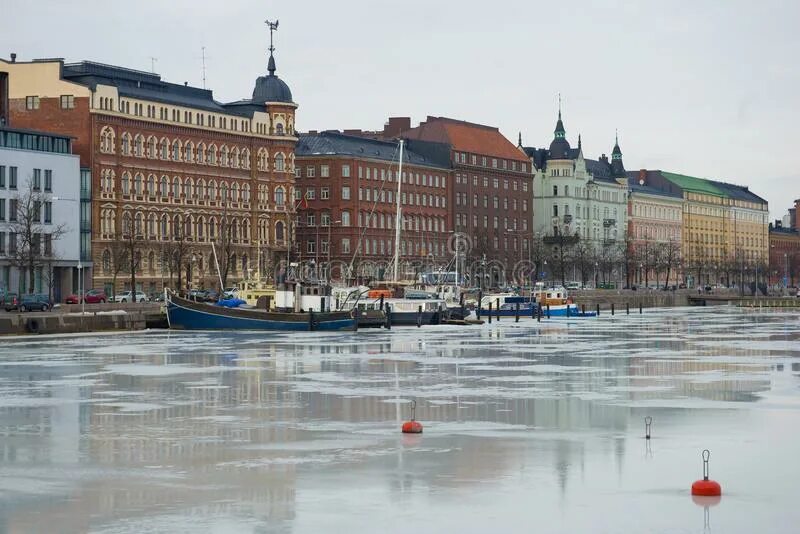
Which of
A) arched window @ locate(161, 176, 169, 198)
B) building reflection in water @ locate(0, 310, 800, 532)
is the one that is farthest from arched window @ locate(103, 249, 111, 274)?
building reflection in water @ locate(0, 310, 800, 532)

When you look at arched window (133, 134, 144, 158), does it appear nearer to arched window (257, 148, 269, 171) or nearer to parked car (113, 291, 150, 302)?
parked car (113, 291, 150, 302)

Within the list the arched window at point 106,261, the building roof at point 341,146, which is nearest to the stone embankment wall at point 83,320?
the arched window at point 106,261

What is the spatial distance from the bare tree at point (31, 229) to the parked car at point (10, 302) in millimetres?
1915

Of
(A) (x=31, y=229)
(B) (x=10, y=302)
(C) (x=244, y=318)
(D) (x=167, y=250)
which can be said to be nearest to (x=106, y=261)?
(D) (x=167, y=250)

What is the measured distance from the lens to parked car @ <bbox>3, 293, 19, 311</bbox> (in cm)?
10406

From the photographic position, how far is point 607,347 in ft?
259

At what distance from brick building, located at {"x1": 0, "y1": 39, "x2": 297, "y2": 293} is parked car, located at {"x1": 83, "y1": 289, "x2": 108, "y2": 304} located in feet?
19.7

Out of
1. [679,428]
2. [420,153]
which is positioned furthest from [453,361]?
[420,153]

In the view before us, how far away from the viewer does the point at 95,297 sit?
12006cm

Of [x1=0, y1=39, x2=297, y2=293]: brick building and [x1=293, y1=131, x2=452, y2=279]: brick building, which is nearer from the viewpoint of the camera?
[x1=0, y1=39, x2=297, y2=293]: brick building

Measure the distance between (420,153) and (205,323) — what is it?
330 ft

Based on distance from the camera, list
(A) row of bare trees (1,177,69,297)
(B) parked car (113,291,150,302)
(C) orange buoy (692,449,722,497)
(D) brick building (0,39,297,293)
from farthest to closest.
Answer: (D) brick building (0,39,297,293) < (B) parked car (113,291,150,302) < (A) row of bare trees (1,177,69,297) < (C) orange buoy (692,449,722,497)

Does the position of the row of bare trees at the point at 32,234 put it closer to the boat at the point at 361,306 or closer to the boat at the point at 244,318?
the boat at the point at 244,318

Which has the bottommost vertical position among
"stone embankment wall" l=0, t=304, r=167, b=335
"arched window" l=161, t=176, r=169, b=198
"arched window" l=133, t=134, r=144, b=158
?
"stone embankment wall" l=0, t=304, r=167, b=335
